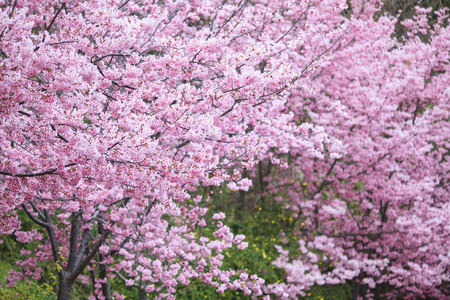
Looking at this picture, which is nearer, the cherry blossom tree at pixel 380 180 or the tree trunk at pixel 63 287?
the tree trunk at pixel 63 287

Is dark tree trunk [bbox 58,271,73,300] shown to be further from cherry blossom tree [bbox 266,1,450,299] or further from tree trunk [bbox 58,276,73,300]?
cherry blossom tree [bbox 266,1,450,299]

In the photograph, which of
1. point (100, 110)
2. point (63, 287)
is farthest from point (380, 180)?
point (100, 110)

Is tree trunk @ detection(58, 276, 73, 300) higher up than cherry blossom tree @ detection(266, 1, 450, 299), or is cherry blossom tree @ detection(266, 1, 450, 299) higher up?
cherry blossom tree @ detection(266, 1, 450, 299)

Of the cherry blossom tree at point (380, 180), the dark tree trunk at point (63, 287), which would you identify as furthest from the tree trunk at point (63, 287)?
the cherry blossom tree at point (380, 180)

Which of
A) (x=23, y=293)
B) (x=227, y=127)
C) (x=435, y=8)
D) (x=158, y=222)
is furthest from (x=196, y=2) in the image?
(x=435, y=8)

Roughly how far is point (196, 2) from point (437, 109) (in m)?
4.81

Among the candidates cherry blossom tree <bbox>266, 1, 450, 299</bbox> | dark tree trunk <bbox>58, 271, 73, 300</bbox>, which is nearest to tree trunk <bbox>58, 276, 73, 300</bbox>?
dark tree trunk <bbox>58, 271, 73, 300</bbox>

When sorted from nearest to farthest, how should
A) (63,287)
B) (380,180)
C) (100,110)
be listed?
(100,110)
(63,287)
(380,180)

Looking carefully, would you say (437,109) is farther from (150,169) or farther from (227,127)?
(150,169)

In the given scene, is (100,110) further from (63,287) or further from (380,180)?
(380,180)

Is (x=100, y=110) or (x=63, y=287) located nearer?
(x=100, y=110)

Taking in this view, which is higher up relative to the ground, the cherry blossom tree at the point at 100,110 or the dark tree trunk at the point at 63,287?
the cherry blossom tree at the point at 100,110

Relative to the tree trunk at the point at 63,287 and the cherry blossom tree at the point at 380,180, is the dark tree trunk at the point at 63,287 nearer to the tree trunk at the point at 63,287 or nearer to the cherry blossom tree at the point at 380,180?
the tree trunk at the point at 63,287

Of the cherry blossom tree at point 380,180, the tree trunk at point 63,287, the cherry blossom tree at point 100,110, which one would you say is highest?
the cherry blossom tree at point 380,180
